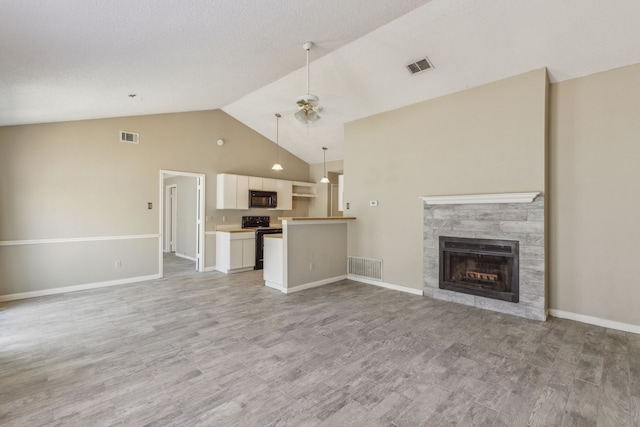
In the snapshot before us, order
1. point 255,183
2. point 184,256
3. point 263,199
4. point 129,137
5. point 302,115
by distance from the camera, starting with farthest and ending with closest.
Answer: point 184,256 → point 263,199 → point 255,183 → point 129,137 → point 302,115

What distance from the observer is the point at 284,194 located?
7.52 metres

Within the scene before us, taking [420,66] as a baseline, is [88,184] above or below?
below

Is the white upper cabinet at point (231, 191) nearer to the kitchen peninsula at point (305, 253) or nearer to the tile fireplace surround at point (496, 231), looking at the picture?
the kitchen peninsula at point (305, 253)

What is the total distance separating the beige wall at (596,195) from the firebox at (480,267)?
51 centimetres

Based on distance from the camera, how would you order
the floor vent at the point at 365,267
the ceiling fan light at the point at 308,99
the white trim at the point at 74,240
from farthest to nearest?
the floor vent at the point at 365,267
the white trim at the point at 74,240
the ceiling fan light at the point at 308,99

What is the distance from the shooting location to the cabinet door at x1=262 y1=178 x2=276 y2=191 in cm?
713

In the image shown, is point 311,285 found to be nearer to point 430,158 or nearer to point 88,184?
point 430,158

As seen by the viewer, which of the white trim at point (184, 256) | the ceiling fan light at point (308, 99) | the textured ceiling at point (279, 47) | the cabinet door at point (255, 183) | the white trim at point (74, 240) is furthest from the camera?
the white trim at point (184, 256)

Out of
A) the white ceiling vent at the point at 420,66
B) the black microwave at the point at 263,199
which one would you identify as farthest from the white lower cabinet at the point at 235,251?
the white ceiling vent at the point at 420,66

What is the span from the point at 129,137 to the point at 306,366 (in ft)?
16.5

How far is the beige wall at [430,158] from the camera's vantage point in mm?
3648

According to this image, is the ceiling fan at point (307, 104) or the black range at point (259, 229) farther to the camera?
the black range at point (259, 229)

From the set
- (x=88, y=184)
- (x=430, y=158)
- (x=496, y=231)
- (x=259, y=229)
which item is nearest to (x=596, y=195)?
(x=496, y=231)

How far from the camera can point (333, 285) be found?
5152 mm
